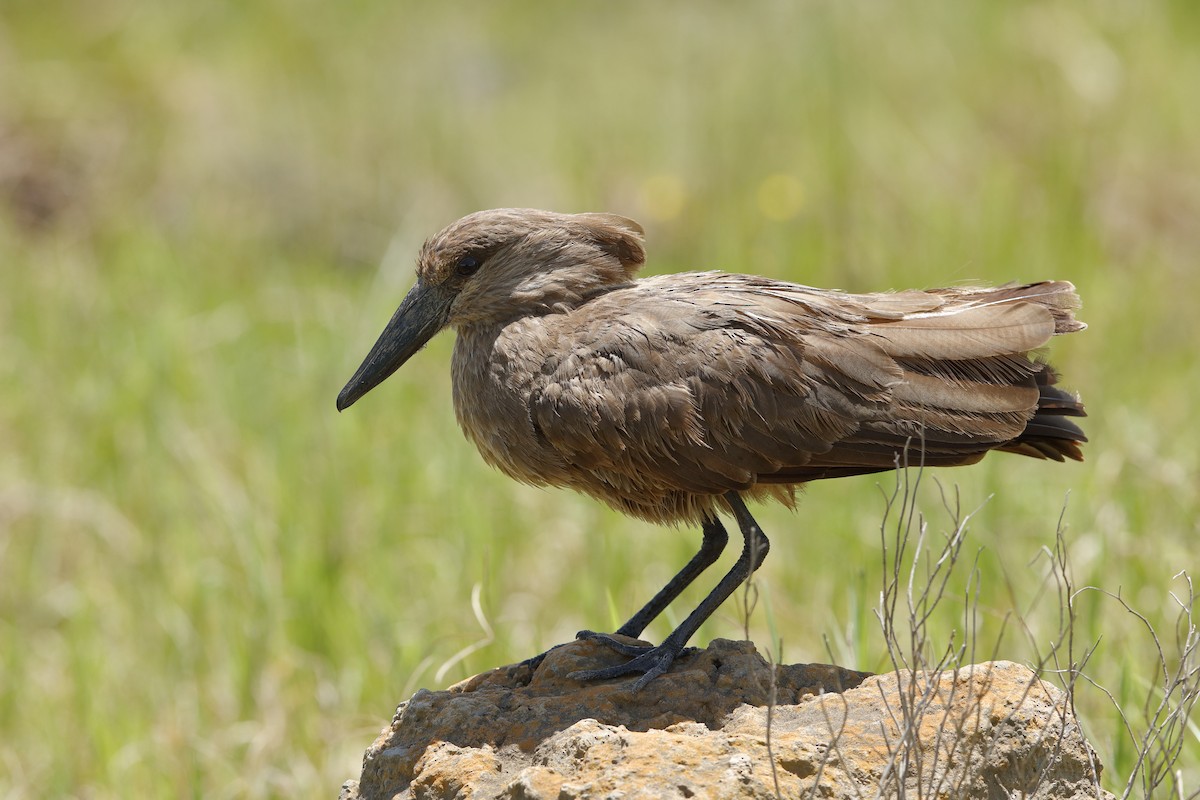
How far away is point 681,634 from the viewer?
10.8 ft

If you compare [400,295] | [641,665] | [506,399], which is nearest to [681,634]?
[641,665]

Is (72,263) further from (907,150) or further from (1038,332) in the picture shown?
(1038,332)

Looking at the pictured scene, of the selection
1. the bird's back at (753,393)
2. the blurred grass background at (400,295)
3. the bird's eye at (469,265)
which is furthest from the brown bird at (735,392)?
the blurred grass background at (400,295)

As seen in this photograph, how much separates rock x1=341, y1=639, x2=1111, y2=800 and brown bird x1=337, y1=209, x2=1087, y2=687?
6.5 inches

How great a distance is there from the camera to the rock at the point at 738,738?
263cm

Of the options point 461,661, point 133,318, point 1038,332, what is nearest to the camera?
point 1038,332

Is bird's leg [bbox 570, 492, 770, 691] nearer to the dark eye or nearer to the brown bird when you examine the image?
the brown bird

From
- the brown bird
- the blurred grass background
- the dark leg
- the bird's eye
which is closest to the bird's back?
the brown bird

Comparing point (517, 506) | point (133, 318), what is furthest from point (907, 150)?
point (133, 318)

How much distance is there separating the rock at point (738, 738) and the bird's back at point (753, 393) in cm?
48

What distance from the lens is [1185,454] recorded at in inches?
230

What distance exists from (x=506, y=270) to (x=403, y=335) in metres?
0.35

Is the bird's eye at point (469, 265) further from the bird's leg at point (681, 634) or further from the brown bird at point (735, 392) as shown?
the bird's leg at point (681, 634)

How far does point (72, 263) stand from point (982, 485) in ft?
18.8
